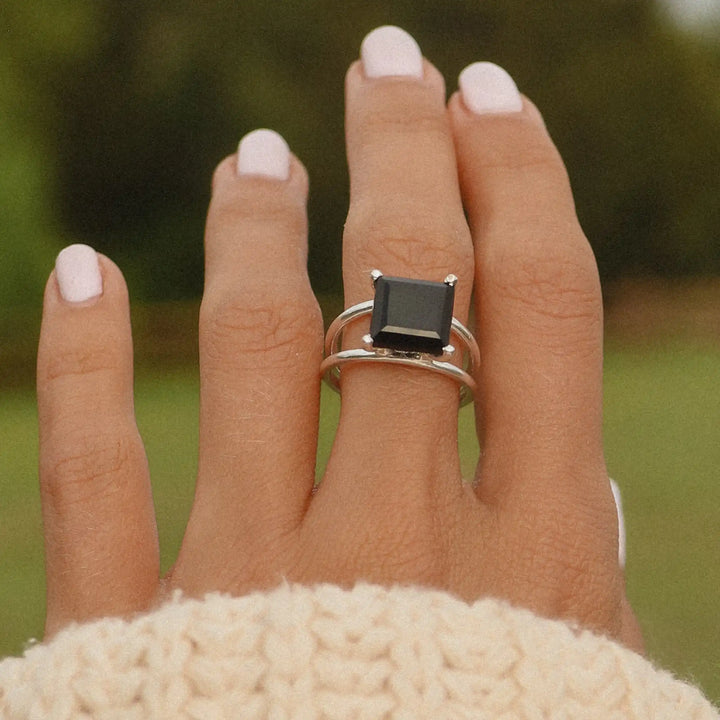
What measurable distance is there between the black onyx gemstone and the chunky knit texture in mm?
197

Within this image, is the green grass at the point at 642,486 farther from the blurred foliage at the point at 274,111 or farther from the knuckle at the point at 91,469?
the blurred foliage at the point at 274,111

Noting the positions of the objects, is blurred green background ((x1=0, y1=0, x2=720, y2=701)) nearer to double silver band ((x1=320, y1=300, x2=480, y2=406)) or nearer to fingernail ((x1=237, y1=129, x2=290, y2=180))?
fingernail ((x1=237, y1=129, x2=290, y2=180))

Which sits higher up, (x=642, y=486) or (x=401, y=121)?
(x=401, y=121)

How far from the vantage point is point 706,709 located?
594 mm

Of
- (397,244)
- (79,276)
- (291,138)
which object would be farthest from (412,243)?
(291,138)

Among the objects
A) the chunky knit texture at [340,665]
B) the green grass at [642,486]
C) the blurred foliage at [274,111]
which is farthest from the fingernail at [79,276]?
the blurred foliage at [274,111]

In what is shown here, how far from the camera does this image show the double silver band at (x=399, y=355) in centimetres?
69

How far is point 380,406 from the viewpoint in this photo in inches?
27.3

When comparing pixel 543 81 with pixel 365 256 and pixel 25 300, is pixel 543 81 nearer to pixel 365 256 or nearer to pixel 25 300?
pixel 25 300

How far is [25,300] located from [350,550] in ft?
9.42

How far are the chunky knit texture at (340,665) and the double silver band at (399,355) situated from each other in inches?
7.5

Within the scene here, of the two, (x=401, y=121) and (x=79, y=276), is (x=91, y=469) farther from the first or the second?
(x=401, y=121)

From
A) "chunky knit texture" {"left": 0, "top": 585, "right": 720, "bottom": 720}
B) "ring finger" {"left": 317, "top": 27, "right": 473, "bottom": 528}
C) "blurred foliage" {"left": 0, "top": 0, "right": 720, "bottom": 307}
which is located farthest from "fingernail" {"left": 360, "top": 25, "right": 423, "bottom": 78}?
"blurred foliage" {"left": 0, "top": 0, "right": 720, "bottom": 307}

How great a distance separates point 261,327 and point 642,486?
136 cm
